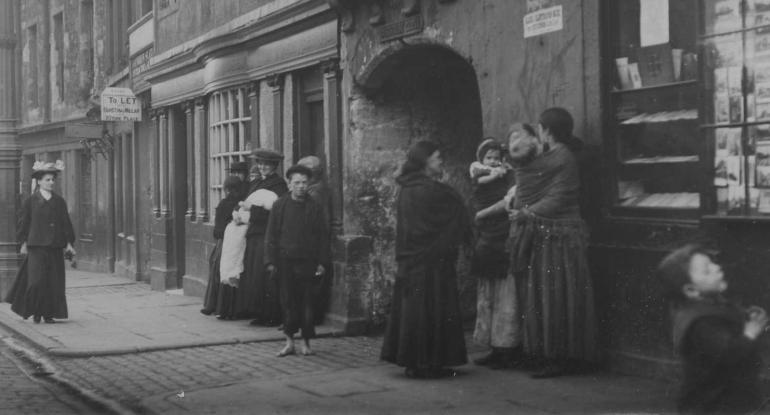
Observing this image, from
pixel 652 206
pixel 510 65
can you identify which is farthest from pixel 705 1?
pixel 510 65

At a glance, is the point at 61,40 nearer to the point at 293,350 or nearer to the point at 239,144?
the point at 239,144

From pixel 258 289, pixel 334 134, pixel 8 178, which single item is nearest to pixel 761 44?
pixel 334 134

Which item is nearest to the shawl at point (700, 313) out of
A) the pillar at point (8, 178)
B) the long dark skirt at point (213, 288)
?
the long dark skirt at point (213, 288)

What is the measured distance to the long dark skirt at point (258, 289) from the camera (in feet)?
39.9

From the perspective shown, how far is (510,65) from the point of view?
9.12 meters

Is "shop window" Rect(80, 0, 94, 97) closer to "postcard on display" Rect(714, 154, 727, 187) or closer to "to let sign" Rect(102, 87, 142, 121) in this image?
"to let sign" Rect(102, 87, 142, 121)

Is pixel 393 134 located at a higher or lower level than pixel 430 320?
higher

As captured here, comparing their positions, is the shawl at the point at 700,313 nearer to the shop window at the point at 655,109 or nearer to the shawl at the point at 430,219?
the shop window at the point at 655,109

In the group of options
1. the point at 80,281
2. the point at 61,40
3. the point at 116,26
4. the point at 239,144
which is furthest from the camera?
the point at 61,40

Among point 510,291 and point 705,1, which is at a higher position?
point 705,1

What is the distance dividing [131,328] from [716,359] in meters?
8.57

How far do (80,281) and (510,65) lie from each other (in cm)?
1417

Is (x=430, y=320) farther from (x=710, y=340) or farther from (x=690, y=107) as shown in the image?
(x=710, y=340)

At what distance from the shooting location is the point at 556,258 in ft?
26.0
